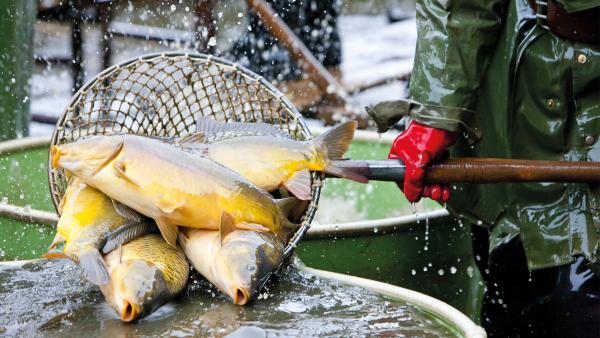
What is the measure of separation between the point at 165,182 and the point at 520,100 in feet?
4.65

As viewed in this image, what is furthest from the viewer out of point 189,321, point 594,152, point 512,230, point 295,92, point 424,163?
point 295,92

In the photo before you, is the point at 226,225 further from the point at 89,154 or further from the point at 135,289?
the point at 89,154

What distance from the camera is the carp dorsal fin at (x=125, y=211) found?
2836mm

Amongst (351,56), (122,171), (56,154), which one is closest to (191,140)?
(122,171)

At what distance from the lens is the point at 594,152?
330cm

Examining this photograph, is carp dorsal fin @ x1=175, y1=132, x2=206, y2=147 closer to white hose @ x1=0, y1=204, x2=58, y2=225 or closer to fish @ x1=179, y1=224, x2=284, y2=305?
fish @ x1=179, y1=224, x2=284, y2=305

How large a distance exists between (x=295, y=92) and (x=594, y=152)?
4921 millimetres

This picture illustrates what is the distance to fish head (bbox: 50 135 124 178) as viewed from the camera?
273 cm

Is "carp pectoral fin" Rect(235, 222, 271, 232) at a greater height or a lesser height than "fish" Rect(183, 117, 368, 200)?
lesser

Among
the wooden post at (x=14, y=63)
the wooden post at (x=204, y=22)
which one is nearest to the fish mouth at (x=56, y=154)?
the wooden post at (x=14, y=63)

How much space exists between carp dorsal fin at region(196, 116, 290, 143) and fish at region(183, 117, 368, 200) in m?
0.02

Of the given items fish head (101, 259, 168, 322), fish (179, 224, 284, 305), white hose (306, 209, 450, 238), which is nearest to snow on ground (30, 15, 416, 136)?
white hose (306, 209, 450, 238)

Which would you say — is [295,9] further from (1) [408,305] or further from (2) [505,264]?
(1) [408,305]

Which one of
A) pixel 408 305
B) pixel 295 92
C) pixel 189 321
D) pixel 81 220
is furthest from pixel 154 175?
pixel 295 92
